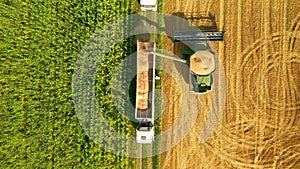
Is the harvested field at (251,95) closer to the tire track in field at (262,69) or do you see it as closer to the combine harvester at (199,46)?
the tire track in field at (262,69)

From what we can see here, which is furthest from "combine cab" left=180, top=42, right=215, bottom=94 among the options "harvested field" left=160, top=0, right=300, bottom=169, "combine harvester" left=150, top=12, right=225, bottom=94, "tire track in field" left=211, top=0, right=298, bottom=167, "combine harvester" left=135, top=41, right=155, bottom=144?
"combine harvester" left=135, top=41, right=155, bottom=144

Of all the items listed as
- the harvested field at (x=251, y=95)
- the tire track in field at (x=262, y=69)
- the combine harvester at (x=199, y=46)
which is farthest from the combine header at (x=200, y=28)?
the tire track in field at (x=262, y=69)

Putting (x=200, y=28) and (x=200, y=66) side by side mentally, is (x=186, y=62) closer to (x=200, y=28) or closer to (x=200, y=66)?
(x=200, y=66)

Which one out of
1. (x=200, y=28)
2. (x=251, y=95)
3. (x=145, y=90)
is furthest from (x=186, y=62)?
(x=251, y=95)

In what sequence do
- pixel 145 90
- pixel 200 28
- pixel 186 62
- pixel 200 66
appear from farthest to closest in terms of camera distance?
pixel 200 28 → pixel 186 62 → pixel 145 90 → pixel 200 66

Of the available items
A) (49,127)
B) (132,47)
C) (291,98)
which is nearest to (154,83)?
(132,47)

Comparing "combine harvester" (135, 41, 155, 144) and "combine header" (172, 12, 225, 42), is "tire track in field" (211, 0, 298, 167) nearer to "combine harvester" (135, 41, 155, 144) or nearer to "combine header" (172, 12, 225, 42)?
"combine header" (172, 12, 225, 42)

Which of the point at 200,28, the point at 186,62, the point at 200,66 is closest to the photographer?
the point at 200,66
